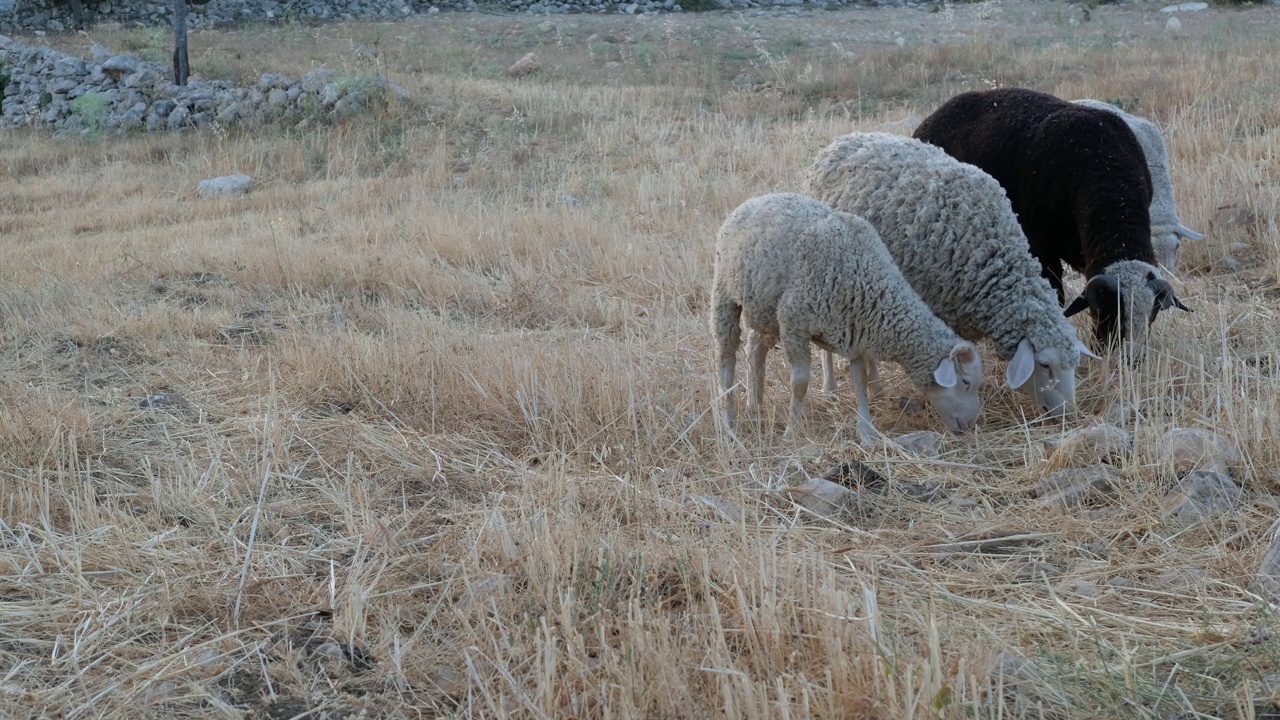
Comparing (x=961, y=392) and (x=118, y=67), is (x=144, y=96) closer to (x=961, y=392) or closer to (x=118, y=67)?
(x=118, y=67)

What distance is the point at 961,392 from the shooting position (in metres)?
5.39

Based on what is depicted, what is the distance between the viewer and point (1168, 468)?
434cm

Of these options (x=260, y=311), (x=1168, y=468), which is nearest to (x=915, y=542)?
(x=1168, y=468)

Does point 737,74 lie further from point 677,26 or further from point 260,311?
point 260,311

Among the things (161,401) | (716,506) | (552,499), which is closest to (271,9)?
(161,401)

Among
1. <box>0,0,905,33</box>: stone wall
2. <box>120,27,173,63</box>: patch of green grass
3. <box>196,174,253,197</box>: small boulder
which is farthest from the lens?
<box>0,0,905,33</box>: stone wall

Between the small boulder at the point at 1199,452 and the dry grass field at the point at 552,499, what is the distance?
0.07m

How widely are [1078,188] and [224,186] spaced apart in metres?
11.0

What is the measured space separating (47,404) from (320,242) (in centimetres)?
499

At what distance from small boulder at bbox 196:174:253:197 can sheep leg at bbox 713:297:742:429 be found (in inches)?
391

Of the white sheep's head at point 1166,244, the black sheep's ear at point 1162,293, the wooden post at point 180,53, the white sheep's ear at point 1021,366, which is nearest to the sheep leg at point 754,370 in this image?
the white sheep's ear at point 1021,366

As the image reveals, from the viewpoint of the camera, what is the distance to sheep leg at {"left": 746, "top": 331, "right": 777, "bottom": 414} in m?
5.72

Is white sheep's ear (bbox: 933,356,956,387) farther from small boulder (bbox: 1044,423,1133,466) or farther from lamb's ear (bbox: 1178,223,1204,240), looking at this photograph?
lamb's ear (bbox: 1178,223,1204,240)

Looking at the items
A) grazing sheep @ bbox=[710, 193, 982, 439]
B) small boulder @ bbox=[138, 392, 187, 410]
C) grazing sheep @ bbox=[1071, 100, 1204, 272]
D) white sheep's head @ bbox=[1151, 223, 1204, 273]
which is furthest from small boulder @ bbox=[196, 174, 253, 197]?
white sheep's head @ bbox=[1151, 223, 1204, 273]
